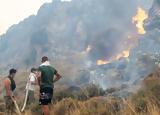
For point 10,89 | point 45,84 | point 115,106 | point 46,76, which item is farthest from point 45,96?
point 115,106

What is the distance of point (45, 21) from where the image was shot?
145375mm

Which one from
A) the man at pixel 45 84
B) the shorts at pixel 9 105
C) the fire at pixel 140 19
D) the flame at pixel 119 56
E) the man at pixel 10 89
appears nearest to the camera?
the man at pixel 45 84

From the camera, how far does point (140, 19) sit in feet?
352

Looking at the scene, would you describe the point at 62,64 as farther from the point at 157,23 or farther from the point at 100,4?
the point at 100,4

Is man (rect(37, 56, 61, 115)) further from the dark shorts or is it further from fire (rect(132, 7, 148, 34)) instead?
fire (rect(132, 7, 148, 34))

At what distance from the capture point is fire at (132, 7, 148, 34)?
98675mm

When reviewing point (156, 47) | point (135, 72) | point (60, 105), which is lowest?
point (60, 105)

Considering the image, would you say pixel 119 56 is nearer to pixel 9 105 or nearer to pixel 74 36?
pixel 74 36

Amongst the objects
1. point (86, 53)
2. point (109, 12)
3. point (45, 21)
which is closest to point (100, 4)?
point (109, 12)

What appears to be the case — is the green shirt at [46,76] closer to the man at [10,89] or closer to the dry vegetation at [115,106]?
the dry vegetation at [115,106]

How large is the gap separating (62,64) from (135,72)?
138 ft

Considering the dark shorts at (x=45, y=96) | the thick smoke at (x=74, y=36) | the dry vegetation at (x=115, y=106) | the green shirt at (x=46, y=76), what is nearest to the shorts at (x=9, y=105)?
the dry vegetation at (x=115, y=106)

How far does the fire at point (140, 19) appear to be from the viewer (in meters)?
98.7

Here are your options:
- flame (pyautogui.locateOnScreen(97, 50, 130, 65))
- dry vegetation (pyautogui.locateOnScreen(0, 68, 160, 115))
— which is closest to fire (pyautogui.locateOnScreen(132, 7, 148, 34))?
flame (pyautogui.locateOnScreen(97, 50, 130, 65))
